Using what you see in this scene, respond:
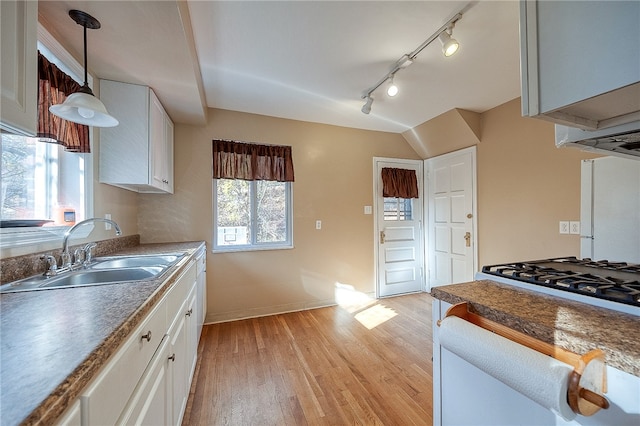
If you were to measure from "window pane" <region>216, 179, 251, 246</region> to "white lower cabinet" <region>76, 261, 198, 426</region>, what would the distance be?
1508mm

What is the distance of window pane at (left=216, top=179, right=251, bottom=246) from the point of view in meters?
3.14

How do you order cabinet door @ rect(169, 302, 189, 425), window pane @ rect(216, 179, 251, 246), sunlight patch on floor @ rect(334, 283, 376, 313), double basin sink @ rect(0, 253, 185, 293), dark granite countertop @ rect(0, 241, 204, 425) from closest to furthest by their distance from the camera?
dark granite countertop @ rect(0, 241, 204, 425), double basin sink @ rect(0, 253, 185, 293), cabinet door @ rect(169, 302, 189, 425), window pane @ rect(216, 179, 251, 246), sunlight patch on floor @ rect(334, 283, 376, 313)

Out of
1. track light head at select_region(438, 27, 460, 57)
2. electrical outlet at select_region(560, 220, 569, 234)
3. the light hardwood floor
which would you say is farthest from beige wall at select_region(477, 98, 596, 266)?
track light head at select_region(438, 27, 460, 57)

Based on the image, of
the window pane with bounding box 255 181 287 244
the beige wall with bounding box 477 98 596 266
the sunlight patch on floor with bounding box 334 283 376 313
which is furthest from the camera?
the sunlight patch on floor with bounding box 334 283 376 313

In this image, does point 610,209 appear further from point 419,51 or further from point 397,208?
point 397,208

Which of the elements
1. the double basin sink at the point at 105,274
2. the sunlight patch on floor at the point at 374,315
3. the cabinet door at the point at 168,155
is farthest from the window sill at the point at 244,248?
the sunlight patch on floor at the point at 374,315

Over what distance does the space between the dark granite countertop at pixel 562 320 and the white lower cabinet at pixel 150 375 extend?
3.34ft

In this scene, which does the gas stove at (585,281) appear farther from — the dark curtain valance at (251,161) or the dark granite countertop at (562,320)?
the dark curtain valance at (251,161)

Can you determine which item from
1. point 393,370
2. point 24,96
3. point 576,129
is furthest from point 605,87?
point 393,370

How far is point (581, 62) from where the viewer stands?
21.8 inches

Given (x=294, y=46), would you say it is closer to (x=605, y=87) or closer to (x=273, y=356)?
(x=605, y=87)

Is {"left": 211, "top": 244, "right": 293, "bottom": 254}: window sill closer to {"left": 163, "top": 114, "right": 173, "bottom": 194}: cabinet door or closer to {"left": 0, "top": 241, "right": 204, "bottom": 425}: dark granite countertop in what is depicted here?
{"left": 163, "top": 114, "right": 173, "bottom": 194}: cabinet door

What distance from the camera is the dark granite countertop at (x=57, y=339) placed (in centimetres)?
45

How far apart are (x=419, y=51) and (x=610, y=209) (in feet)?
6.22
